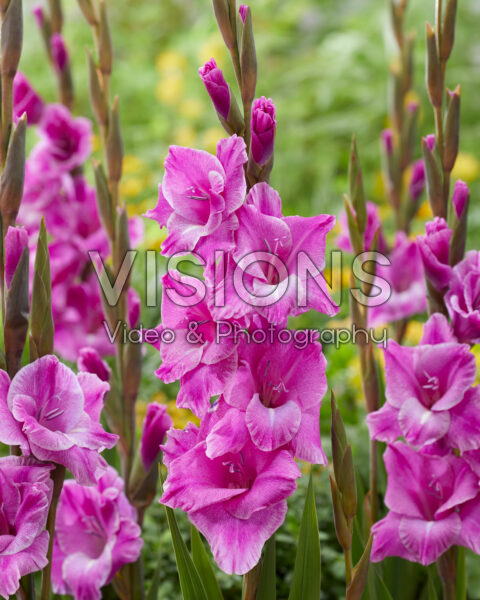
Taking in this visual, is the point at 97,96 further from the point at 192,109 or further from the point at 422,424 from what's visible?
the point at 192,109

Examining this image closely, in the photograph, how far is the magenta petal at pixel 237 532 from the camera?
79cm

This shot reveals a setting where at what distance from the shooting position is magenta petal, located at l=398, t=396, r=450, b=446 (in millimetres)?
921

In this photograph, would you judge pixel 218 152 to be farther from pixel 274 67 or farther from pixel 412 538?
pixel 274 67

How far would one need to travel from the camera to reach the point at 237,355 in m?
0.83

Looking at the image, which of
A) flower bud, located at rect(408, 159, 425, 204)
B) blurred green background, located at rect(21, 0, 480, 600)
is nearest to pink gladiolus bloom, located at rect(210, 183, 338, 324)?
flower bud, located at rect(408, 159, 425, 204)

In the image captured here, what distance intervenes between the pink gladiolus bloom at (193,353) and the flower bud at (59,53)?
0.97 m

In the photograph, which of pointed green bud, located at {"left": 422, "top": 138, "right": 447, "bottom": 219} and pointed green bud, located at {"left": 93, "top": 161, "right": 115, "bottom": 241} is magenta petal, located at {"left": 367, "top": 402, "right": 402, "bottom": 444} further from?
pointed green bud, located at {"left": 93, "top": 161, "right": 115, "bottom": 241}

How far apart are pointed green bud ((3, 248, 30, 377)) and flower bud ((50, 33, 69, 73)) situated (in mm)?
853

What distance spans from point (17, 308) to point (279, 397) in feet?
1.12

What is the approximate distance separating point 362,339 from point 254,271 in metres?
0.46

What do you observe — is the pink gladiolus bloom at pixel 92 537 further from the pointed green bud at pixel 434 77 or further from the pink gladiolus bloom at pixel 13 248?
the pointed green bud at pixel 434 77

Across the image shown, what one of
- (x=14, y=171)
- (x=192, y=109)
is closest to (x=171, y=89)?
(x=192, y=109)

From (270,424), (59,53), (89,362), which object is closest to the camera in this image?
(270,424)

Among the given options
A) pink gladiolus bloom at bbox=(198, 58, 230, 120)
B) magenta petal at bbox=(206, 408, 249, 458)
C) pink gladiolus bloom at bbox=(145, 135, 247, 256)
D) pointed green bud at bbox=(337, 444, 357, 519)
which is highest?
pink gladiolus bloom at bbox=(198, 58, 230, 120)
